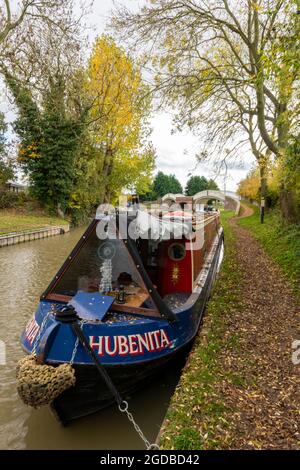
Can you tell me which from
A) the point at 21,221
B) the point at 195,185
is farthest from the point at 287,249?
the point at 195,185

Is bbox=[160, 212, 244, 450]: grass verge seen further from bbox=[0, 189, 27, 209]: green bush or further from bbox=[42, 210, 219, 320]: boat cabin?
bbox=[0, 189, 27, 209]: green bush

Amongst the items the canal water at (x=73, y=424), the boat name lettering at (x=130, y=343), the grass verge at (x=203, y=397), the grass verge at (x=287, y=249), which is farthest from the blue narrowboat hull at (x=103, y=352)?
the grass verge at (x=287, y=249)

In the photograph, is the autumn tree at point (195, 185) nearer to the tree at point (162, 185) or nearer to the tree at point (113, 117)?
the tree at point (162, 185)

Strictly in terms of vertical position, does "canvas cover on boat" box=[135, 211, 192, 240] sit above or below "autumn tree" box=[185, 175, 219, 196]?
below

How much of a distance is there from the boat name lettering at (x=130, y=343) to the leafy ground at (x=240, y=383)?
507 millimetres

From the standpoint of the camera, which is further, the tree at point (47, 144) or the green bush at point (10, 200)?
the green bush at point (10, 200)

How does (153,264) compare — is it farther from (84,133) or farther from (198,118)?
(84,133)

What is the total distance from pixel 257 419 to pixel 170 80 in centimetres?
939

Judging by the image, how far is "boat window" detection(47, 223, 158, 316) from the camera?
4.15 m

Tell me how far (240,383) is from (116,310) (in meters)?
1.69

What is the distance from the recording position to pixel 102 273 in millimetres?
4371

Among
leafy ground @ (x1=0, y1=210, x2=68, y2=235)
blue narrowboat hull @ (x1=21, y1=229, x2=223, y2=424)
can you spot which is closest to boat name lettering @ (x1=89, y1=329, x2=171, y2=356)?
blue narrowboat hull @ (x1=21, y1=229, x2=223, y2=424)

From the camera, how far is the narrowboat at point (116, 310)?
10.3ft

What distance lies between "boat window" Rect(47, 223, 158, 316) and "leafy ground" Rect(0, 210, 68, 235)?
37.2 feet
